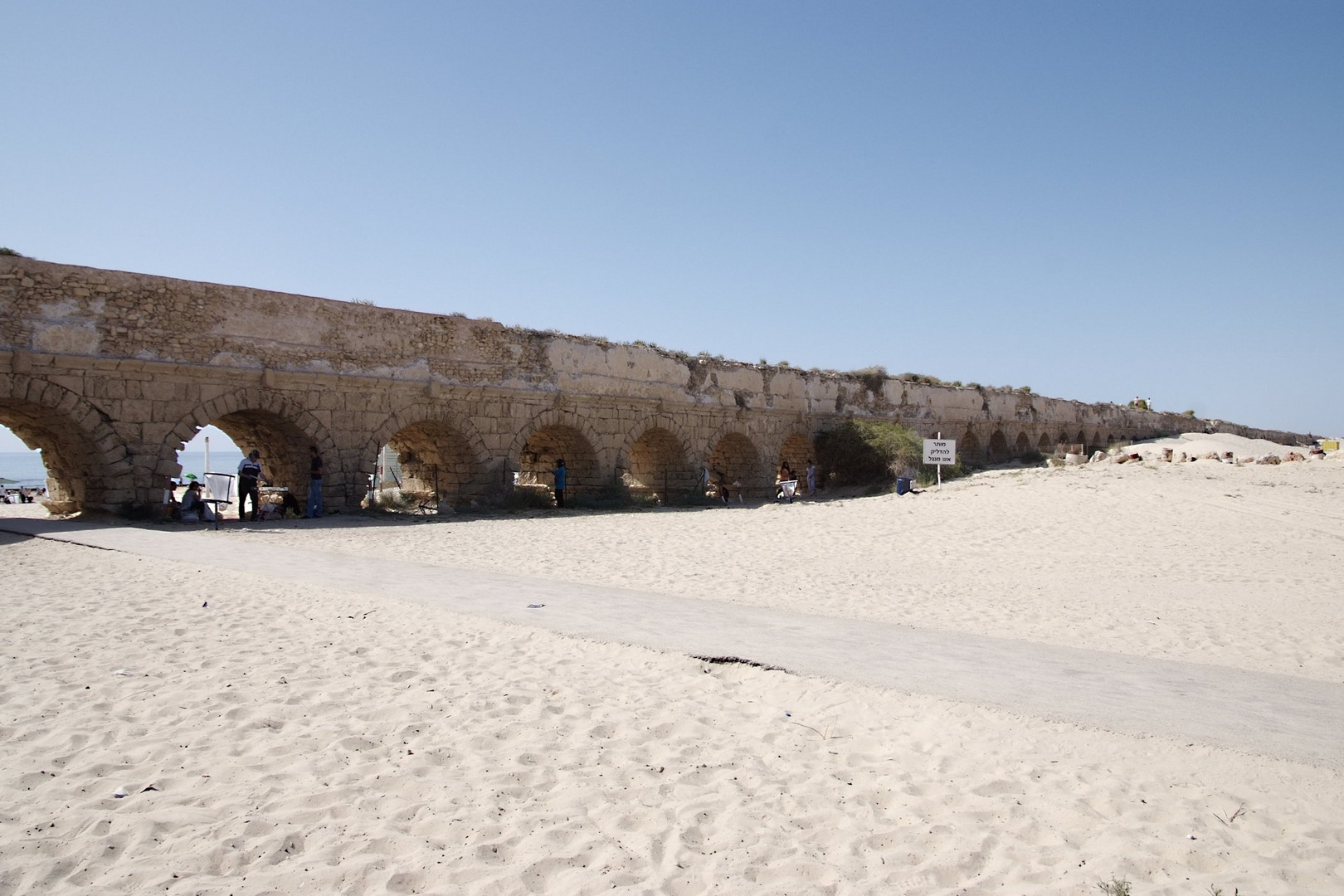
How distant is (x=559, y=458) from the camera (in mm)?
18828

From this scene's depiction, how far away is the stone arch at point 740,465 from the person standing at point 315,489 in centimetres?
1016

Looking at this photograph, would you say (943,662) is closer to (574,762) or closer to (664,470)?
(574,762)

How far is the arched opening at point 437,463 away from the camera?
54.3 ft

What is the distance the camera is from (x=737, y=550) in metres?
11.2

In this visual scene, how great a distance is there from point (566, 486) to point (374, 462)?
174 inches

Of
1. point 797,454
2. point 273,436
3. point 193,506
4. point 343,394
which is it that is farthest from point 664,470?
point 193,506

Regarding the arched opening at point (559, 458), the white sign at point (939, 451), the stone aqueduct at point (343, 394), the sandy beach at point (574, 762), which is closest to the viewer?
the sandy beach at point (574, 762)

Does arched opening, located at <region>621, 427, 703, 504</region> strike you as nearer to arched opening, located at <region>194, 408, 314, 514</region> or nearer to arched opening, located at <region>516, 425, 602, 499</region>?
arched opening, located at <region>516, 425, 602, 499</region>

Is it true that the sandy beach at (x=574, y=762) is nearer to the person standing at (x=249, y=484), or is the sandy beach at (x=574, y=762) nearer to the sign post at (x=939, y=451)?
the person standing at (x=249, y=484)

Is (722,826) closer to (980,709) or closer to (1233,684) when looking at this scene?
(980,709)

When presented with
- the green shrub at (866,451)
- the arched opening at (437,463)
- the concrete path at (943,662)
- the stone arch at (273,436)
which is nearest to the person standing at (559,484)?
the arched opening at (437,463)

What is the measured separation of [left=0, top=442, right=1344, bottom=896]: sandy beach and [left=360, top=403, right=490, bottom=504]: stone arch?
7.93 m

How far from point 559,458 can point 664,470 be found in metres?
3.02

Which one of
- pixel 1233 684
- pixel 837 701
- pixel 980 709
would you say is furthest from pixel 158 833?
pixel 1233 684
